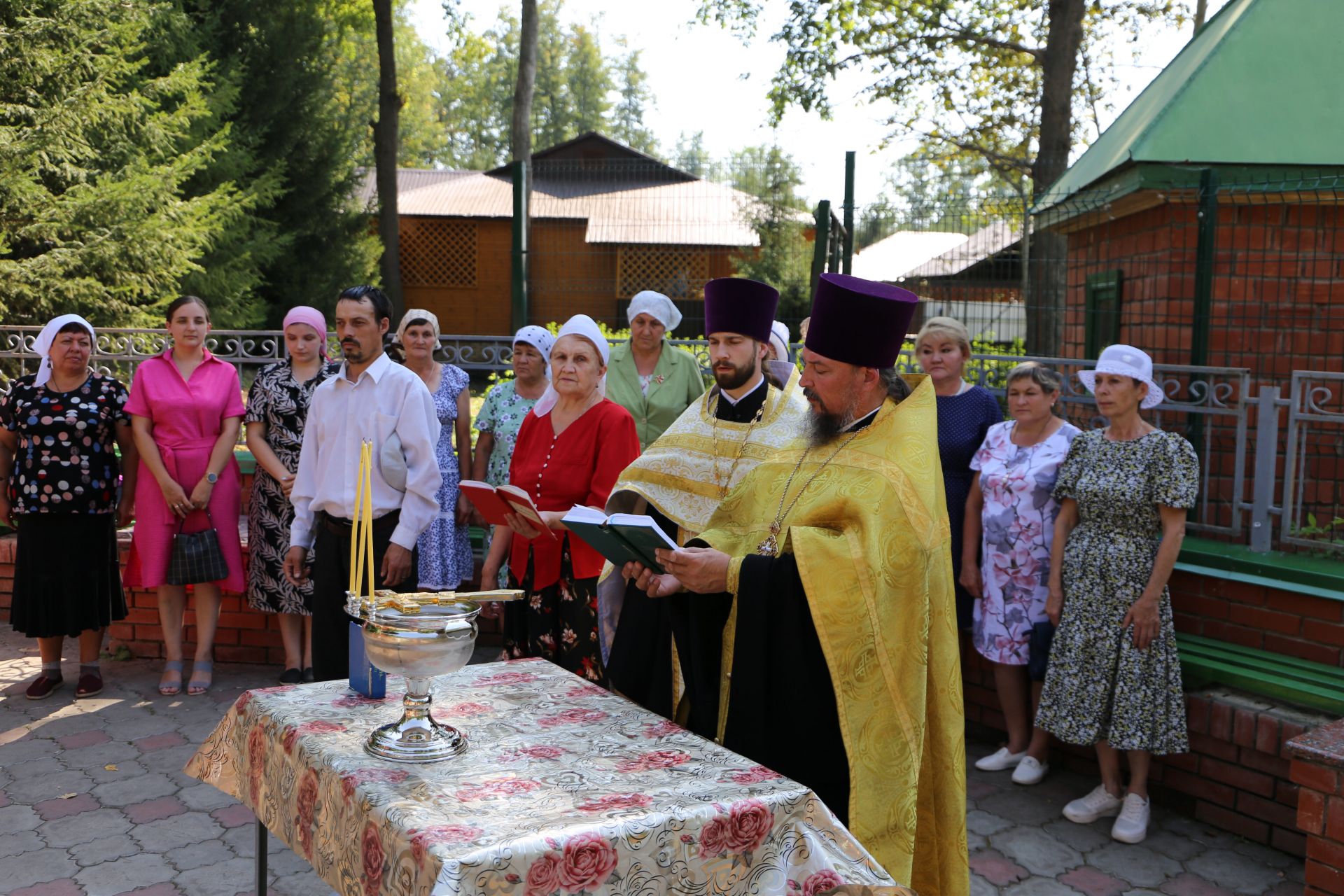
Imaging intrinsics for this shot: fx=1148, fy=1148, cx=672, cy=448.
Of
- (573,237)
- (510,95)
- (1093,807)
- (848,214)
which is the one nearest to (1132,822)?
(1093,807)

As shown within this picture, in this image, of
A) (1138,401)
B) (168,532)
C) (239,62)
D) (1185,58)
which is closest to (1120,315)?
(1185,58)

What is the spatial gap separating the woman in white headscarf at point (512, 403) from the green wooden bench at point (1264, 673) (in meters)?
3.08

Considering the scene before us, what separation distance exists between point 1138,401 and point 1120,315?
9.61 feet

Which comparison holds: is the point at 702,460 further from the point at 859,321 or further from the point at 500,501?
the point at 859,321

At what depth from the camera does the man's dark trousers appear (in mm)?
4734

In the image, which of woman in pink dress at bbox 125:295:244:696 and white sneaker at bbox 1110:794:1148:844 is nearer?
white sneaker at bbox 1110:794:1148:844

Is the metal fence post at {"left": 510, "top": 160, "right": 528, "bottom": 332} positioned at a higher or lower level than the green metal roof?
lower

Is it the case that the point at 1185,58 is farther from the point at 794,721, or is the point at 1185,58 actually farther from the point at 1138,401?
the point at 794,721

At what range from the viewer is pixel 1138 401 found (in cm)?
468

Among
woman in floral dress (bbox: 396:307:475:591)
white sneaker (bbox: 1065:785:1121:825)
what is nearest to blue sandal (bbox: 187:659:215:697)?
woman in floral dress (bbox: 396:307:475:591)

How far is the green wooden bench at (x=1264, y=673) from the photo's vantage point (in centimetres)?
440

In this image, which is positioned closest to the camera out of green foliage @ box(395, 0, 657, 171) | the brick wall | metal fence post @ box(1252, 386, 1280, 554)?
the brick wall

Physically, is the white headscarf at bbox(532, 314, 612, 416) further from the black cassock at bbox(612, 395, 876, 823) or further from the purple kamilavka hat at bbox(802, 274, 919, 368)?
the black cassock at bbox(612, 395, 876, 823)

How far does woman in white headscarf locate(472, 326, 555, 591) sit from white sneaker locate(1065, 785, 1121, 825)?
2711 millimetres
